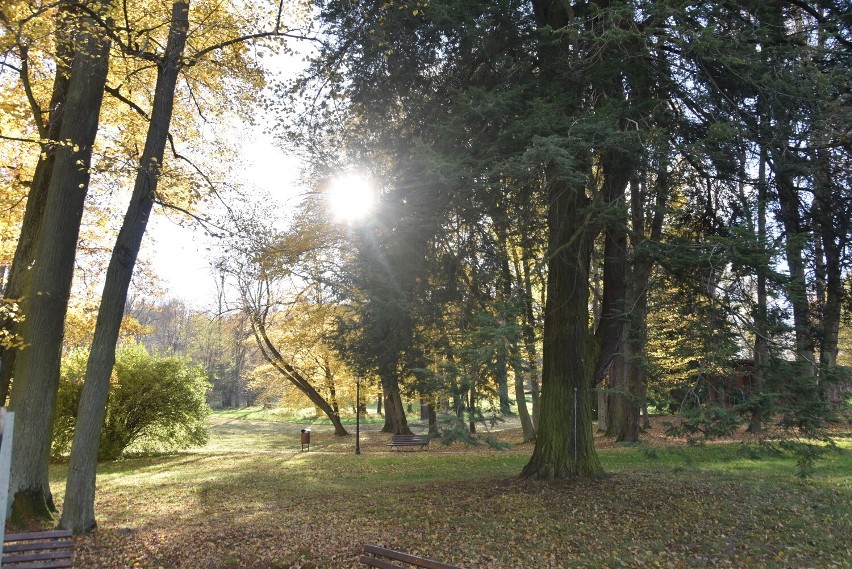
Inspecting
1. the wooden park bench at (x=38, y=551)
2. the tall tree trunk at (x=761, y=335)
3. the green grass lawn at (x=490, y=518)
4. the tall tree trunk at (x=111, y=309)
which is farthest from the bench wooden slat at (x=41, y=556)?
the tall tree trunk at (x=761, y=335)

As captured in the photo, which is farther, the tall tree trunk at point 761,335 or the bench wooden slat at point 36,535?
the tall tree trunk at point 761,335

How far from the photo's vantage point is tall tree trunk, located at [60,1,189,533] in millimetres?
7527

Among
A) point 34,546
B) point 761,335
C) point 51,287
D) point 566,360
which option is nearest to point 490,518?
point 566,360

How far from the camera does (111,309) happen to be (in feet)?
26.3

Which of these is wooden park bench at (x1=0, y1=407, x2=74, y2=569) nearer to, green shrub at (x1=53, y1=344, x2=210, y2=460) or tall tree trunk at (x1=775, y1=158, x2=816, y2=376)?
tall tree trunk at (x1=775, y1=158, x2=816, y2=376)

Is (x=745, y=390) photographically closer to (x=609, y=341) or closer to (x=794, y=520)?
(x=794, y=520)

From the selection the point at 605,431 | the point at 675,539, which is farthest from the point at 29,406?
the point at 605,431

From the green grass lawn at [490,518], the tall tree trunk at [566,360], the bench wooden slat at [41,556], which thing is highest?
the tall tree trunk at [566,360]

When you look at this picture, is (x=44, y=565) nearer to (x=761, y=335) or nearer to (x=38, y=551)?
(x=38, y=551)

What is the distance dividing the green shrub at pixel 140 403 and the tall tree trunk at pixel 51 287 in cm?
776

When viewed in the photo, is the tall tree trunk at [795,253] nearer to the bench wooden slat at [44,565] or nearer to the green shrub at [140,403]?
the bench wooden slat at [44,565]

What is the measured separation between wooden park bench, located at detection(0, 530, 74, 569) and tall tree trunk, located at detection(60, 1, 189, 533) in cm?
221

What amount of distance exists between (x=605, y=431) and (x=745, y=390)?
542 inches

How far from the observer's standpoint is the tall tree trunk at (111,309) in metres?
7.53
